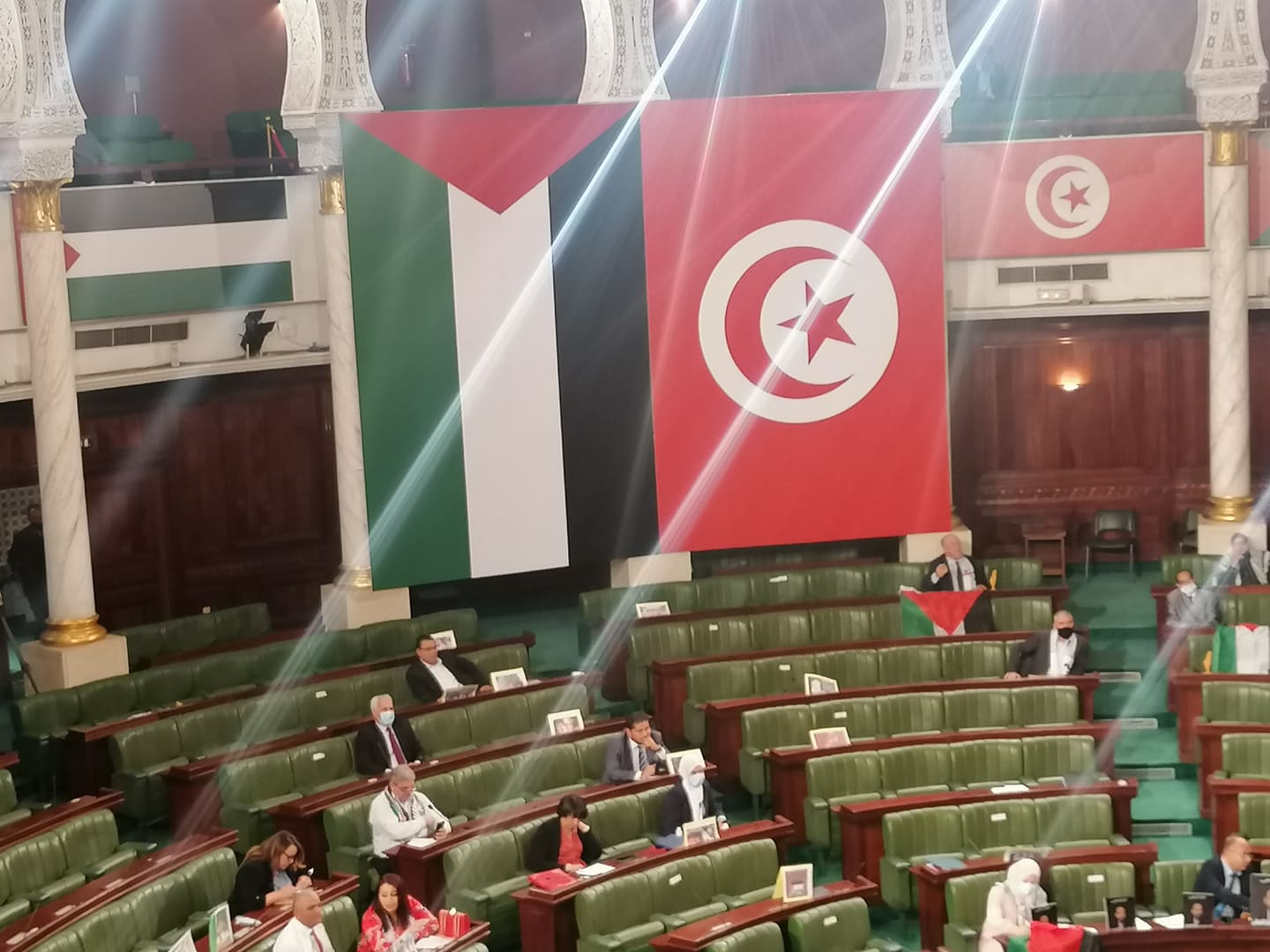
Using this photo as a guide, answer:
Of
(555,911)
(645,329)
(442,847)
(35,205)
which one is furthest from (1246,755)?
(35,205)

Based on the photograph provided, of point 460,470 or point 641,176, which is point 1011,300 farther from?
point 460,470

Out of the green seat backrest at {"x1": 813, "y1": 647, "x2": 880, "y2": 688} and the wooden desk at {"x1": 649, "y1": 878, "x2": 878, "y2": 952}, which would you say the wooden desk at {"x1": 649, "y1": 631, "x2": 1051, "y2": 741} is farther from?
the wooden desk at {"x1": 649, "y1": 878, "x2": 878, "y2": 952}

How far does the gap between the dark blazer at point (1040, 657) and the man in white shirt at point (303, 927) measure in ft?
18.9

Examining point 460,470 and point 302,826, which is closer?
point 302,826

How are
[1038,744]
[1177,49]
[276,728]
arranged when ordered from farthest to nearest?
[1177,49] < [276,728] < [1038,744]

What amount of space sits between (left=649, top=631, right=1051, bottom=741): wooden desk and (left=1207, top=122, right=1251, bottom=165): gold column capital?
4.81 meters

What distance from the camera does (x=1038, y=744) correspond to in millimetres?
11352

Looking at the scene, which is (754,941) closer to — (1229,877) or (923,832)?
(923,832)

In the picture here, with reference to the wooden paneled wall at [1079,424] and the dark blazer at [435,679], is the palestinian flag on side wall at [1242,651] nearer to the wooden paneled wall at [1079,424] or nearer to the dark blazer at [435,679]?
the wooden paneled wall at [1079,424]

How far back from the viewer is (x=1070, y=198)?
16.1 meters

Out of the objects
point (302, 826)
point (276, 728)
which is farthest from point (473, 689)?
point (302, 826)

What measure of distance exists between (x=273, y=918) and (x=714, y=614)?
5.47m

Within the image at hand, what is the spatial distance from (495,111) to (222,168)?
310cm

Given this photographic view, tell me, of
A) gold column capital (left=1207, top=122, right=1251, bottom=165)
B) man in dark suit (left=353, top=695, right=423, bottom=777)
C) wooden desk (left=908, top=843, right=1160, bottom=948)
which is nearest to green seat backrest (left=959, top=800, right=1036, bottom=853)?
wooden desk (left=908, top=843, right=1160, bottom=948)
